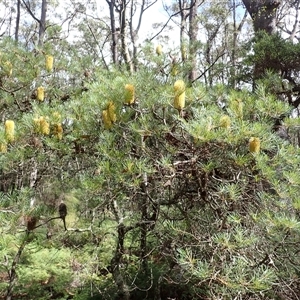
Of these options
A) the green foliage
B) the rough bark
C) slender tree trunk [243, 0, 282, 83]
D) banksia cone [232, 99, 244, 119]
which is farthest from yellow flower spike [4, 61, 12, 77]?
slender tree trunk [243, 0, 282, 83]

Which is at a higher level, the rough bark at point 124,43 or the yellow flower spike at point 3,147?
the rough bark at point 124,43

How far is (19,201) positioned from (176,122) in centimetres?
98

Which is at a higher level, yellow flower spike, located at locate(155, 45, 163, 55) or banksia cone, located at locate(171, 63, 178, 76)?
yellow flower spike, located at locate(155, 45, 163, 55)

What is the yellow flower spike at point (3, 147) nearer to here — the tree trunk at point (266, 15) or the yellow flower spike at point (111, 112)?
the yellow flower spike at point (111, 112)

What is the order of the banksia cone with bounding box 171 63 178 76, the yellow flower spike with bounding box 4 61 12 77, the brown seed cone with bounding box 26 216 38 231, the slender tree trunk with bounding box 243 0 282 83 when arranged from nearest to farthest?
the brown seed cone with bounding box 26 216 38 231 < the banksia cone with bounding box 171 63 178 76 < the yellow flower spike with bounding box 4 61 12 77 < the slender tree trunk with bounding box 243 0 282 83

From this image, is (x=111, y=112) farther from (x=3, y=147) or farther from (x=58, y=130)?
(x=3, y=147)

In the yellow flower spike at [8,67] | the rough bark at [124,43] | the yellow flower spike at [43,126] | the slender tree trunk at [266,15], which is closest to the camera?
the yellow flower spike at [43,126]

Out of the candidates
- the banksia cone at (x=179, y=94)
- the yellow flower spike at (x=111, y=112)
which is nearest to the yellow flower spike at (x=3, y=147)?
the yellow flower spike at (x=111, y=112)

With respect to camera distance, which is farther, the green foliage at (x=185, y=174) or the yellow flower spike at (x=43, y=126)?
the yellow flower spike at (x=43, y=126)

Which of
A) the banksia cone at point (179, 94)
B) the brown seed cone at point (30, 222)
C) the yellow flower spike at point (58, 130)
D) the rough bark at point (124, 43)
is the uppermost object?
the rough bark at point (124, 43)

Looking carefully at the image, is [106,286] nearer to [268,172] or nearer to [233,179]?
[233,179]

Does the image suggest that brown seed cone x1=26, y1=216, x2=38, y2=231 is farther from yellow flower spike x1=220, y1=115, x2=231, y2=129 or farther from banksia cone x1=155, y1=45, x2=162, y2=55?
banksia cone x1=155, y1=45, x2=162, y2=55

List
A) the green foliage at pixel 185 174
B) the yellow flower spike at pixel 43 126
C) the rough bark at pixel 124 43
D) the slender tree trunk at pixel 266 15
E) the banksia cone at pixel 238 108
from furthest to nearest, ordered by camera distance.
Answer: the slender tree trunk at pixel 266 15, the rough bark at pixel 124 43, the yellow flower spike at pixel 43 126, the banksia cone at pixel 238 108, the green foliage at pixel 185 174

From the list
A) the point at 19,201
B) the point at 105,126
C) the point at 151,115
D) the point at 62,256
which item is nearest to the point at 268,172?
the point at 151,115
